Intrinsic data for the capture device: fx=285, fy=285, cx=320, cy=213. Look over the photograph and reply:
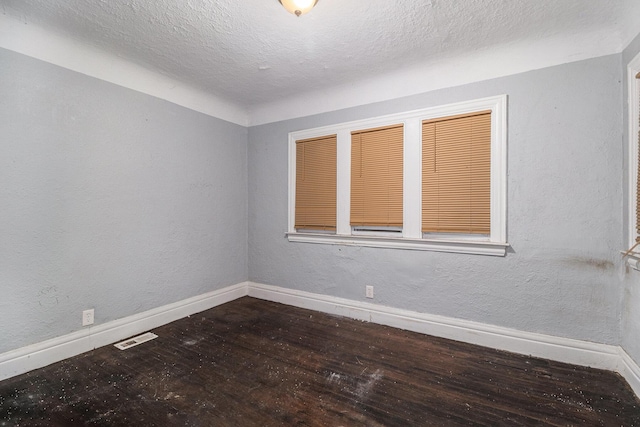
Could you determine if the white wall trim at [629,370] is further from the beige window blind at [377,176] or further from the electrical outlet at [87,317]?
the electrical outlet at [87,317]

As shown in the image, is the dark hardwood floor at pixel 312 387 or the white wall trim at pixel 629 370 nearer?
the dark hardwood floor at pixel 312 387

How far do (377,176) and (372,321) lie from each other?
60.3 inches

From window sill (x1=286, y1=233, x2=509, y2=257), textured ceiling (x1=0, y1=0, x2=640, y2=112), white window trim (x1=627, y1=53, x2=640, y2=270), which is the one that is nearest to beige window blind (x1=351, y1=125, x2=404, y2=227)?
window sill (x1=286, y1=233, x2=509, y2=257)

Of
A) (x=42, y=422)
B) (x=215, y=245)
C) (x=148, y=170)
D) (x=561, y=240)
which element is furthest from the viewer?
(x=215, y=245)

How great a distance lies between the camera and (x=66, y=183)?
229cm

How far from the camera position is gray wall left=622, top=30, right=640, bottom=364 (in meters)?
1.88

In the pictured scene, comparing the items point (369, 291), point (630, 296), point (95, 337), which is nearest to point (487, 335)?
point (630, 296)

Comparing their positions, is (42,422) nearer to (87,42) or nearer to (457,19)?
(87,42)

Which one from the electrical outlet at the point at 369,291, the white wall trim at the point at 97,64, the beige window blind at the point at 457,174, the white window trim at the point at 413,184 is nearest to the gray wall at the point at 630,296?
the white window trim at the point at 413,184

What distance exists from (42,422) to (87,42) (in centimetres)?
268

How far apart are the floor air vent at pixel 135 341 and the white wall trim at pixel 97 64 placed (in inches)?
91.9

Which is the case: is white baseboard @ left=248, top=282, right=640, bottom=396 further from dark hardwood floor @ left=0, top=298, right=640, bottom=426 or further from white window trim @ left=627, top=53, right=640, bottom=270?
white window trim @ left=627, top=53, right=640, bottom=270

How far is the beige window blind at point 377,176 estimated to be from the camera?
2.91m

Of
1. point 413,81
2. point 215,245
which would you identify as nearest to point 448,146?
point 413,81
